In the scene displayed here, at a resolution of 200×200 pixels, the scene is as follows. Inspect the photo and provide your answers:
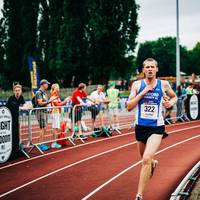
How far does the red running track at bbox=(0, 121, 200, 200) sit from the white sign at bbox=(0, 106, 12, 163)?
0.40 m

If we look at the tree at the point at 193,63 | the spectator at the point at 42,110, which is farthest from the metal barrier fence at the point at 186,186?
the tree at the point at 193,63

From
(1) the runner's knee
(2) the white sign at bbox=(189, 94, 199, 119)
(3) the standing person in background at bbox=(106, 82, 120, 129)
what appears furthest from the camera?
(2) the white sign at bbox=(189, 94, 199, 119)

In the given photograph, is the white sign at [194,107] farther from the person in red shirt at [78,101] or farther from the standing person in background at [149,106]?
the standing person in background at [149,106]

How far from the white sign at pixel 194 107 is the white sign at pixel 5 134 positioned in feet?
41.3

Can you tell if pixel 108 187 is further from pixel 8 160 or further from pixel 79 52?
pixel 79 52

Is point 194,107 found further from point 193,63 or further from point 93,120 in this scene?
point 193,63

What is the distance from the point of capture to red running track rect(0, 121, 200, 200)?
21.6ft

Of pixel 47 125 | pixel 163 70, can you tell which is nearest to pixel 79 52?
pixel 47 125

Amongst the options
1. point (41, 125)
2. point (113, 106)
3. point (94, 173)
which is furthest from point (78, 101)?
point (94, 173)

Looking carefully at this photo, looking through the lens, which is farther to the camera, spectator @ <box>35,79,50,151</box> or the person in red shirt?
the person in red shirt

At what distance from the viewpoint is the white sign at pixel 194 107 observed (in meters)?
20.6

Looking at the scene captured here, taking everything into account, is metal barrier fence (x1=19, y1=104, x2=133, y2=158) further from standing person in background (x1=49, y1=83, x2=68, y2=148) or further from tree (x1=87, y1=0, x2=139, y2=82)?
tree (x1=87, y1=0, x2=139, y2=82)

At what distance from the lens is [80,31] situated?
2004 inches

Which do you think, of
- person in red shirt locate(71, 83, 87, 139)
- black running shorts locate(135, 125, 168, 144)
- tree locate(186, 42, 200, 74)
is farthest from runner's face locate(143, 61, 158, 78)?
tree locate(186, 42, 200, 74)
